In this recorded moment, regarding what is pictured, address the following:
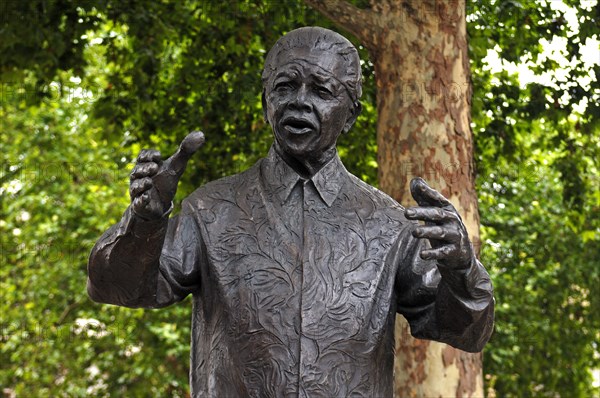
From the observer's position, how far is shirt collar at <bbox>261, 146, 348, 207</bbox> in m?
4.83

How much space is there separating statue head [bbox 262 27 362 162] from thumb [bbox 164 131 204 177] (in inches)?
21.8

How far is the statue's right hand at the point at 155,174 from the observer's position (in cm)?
415

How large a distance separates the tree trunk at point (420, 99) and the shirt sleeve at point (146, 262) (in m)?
4.47

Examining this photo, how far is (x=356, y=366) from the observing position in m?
4.57

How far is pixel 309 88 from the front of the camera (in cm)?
466

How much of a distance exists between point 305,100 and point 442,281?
82 centimetres

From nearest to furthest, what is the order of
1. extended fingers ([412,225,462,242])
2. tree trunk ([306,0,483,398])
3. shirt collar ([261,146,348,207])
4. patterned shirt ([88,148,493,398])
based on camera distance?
1. extended fingers ([412,225,462,242])
2. patterned shirt ([88,148,493,398])
3. shirt collar ([261,146,348,207])
4. tree trunk ([306,0,483,398])

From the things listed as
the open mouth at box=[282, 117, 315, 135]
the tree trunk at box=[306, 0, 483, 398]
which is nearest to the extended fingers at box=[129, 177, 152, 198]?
the open mouth at box=[282, 117, 315, 135]

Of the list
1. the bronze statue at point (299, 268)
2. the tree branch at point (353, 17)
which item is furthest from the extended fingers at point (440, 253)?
the tree branch at point (353, 17)

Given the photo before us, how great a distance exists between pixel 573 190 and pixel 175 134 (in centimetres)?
411

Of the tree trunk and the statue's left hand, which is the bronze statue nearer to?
the statue's left hand

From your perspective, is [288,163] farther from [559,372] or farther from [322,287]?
[559,372]

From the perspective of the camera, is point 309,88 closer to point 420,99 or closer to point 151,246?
point 151,246

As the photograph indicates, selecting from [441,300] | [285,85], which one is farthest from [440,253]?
[285,85]
